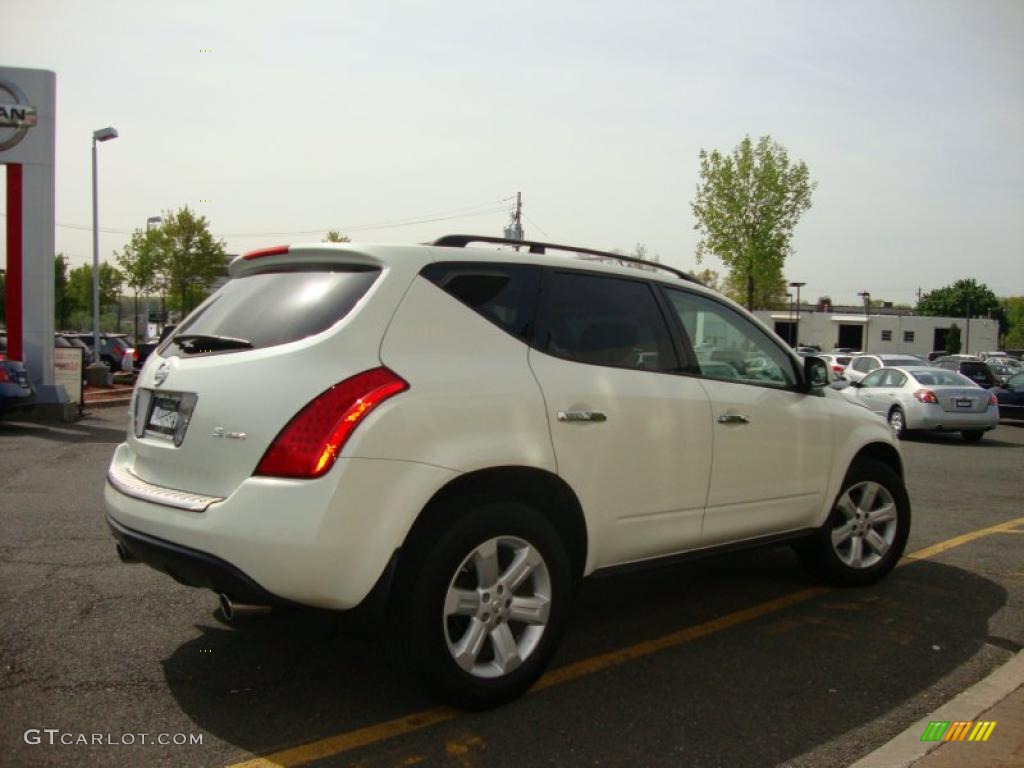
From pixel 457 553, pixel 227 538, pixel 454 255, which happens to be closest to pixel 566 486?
pixel 457 553

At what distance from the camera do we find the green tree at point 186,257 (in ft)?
164

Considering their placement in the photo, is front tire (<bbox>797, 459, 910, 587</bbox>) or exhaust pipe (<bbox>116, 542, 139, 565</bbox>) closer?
exhaust pipe (<bbox>116, 542, 139, 565</bbox>)

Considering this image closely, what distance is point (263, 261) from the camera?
3.77 metres

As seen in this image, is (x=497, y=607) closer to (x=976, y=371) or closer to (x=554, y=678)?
(x=554, y=678)

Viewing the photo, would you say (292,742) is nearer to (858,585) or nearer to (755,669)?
(755,669)

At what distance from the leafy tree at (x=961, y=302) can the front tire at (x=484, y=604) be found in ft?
388

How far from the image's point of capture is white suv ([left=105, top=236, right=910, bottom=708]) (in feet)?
9.70

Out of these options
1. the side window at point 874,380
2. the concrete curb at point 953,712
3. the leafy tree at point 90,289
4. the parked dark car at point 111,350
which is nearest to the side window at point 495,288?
the concrete curb at point 953,712

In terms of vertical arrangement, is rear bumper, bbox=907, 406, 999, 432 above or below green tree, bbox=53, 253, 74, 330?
below

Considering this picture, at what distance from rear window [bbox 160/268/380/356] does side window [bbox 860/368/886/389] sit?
1514 cm

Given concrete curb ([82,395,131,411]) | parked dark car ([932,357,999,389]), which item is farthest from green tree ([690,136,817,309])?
concrete curb ([82,395,131,411])

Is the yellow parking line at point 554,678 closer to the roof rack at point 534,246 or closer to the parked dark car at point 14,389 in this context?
the roof rack at point 534,246

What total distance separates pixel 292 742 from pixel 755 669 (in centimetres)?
206

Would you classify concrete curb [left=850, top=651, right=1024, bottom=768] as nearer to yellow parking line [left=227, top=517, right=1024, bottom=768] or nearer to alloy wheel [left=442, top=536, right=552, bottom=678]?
yellow parking line [left=227, top=517, right=1024, bottom=768]
